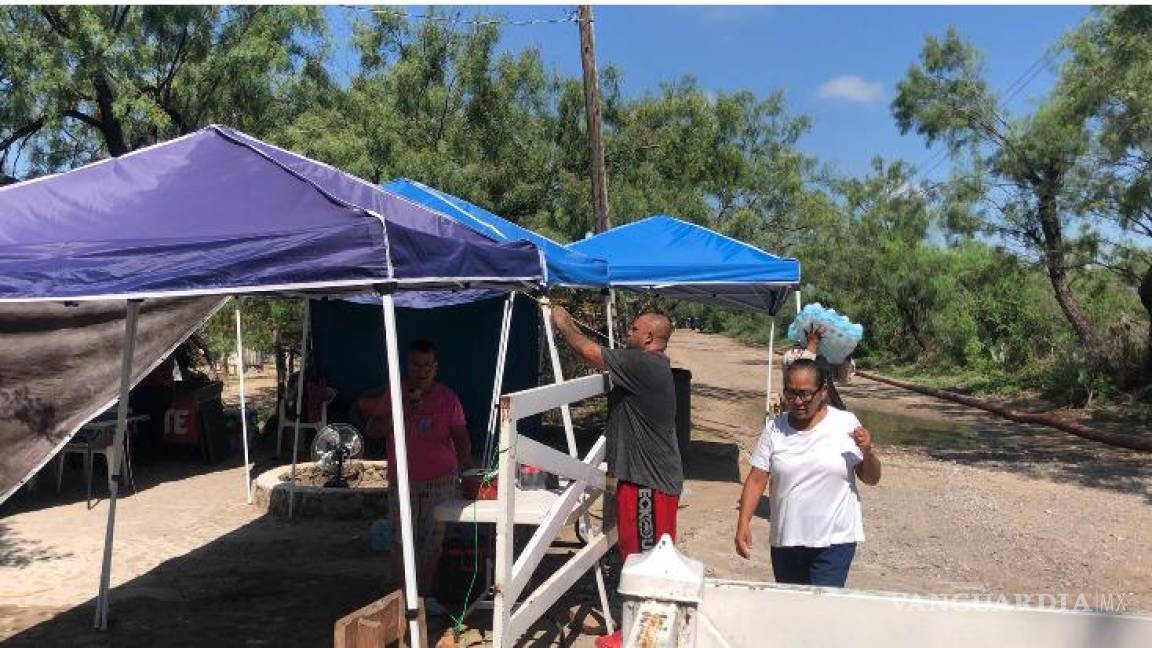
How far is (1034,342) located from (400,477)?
918 inches

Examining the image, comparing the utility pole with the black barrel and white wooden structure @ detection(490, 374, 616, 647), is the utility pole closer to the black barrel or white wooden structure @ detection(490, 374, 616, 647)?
the black barrel

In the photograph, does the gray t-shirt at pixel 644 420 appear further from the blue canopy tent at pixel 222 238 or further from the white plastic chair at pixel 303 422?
the white plastic chair at pixel 303 422

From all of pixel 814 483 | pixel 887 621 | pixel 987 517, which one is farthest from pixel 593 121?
pixel 887 621

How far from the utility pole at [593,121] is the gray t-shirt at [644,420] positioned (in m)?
7.85

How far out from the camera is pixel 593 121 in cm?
1228

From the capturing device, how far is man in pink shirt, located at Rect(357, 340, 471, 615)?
4922 mm

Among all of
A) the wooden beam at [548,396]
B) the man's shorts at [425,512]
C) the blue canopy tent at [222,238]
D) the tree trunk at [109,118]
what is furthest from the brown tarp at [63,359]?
the tree trunk at [109,118]

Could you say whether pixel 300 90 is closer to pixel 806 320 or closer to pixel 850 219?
pixel 806 320

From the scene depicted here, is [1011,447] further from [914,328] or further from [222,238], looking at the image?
[914,328]

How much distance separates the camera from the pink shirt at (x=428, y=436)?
194 inches

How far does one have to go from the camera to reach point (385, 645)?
11.4ft

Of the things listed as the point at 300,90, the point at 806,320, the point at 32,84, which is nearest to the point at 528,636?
the point at 806,320

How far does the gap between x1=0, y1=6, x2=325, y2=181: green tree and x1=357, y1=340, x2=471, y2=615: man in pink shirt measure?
8.49 m

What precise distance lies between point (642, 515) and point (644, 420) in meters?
0.47
